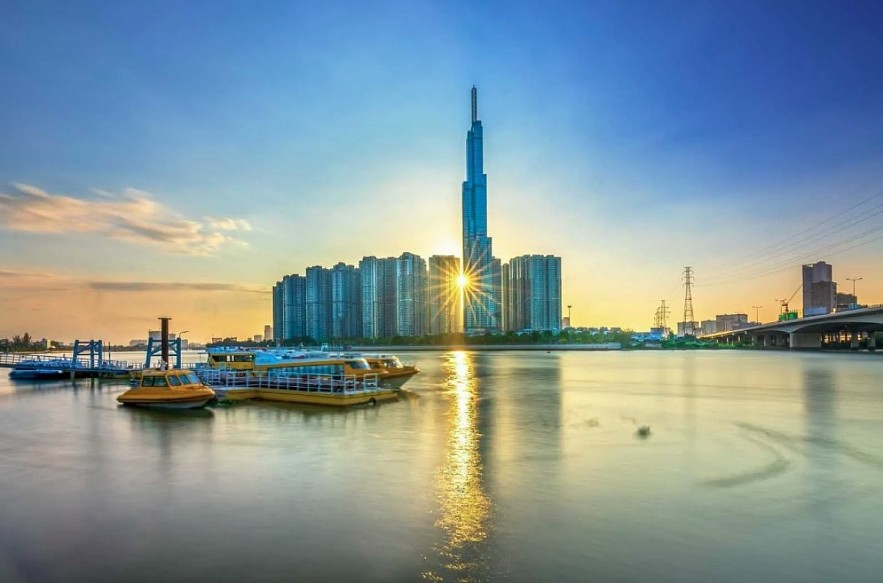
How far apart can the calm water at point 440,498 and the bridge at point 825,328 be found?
9028 cm

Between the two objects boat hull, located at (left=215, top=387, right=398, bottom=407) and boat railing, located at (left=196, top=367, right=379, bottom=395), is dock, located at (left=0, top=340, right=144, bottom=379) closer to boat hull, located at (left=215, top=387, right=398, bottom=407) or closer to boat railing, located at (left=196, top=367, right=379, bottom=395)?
boat railing, located at (left=196, top=367, right=379, bottom=395)

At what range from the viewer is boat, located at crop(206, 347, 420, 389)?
42.6 metres

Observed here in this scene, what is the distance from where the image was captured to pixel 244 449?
24.1 m

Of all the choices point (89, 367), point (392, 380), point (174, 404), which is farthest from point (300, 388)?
point (89, 367)

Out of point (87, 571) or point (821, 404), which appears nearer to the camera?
point (87, 571)

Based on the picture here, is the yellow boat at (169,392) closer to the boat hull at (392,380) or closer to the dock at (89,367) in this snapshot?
the boat hull at (392,380)

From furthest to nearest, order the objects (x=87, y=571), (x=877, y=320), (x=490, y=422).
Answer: (x=877, y=320), (x=490, y=422), (x=87, y=571)

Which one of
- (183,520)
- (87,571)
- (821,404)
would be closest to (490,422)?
(183,520)

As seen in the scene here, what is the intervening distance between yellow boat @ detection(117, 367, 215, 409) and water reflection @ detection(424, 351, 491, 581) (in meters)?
17.1

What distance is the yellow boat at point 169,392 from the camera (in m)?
36.1

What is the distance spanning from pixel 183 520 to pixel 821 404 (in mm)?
42323

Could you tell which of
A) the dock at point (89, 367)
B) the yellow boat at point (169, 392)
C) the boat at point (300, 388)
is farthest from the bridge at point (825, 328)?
the dock at point (89, 367)

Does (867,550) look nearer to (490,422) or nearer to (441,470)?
(441,470)

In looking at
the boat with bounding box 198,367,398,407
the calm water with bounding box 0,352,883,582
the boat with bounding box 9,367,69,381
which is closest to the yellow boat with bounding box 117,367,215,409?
the calm water with bounding box 0,352,883,582
